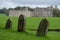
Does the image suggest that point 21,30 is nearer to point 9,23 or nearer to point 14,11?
point 9,23

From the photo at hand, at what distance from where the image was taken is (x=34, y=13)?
317ft

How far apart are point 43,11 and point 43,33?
3201 inches

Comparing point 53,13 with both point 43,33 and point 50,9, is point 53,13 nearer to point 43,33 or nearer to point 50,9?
point 50,9

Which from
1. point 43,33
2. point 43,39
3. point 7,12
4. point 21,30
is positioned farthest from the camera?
point 7,12

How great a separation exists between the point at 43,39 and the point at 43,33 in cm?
126

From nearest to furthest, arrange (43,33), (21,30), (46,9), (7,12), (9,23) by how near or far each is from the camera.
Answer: (43,33) → (21,30) → (9,23) → (7,12) → (46,9)

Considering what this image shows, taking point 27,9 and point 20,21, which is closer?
point 20,21

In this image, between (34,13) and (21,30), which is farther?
(34,13)

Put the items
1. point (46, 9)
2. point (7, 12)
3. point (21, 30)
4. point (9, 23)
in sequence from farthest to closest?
1. point (46, 9)
2. point (7, 12)
3. point (9, 23)
4. point (21, 30)

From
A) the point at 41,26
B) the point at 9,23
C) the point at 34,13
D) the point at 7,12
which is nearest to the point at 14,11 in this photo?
the point at 7,12

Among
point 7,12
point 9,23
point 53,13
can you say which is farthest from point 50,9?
point 9,23

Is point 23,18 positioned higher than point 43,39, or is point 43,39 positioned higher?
point 23,18

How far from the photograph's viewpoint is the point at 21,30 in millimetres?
19609

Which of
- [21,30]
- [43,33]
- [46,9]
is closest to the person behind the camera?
[43,33]
